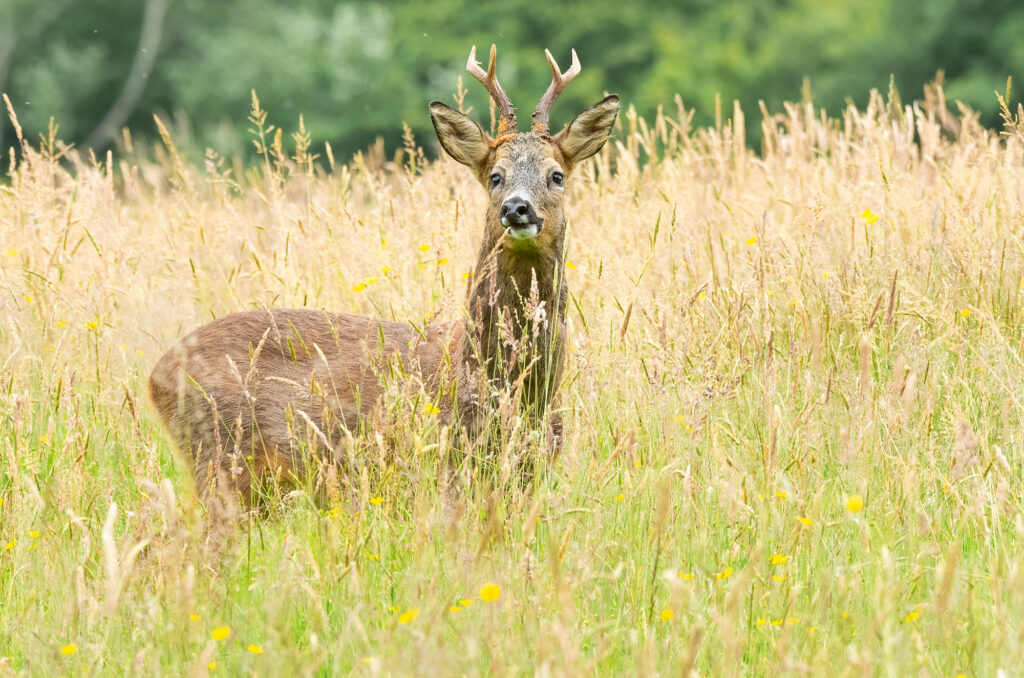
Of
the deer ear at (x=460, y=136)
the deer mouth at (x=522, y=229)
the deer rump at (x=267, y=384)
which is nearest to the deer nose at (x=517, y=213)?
the deer mouth at (x=522, y=229)

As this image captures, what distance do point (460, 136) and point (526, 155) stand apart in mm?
384

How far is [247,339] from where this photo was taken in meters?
4.76

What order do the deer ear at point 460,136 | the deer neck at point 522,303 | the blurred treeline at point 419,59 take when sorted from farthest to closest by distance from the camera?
the blurred treeline at point 419,59 < the deer ear at point 460,136 < the deer neck at point 522,303

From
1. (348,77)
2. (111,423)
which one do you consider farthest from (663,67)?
(111,423)

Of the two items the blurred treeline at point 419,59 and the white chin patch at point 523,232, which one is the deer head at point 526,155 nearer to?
the white chin patch at point 523,232

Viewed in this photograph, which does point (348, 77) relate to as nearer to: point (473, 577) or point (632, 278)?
point (632, 278)

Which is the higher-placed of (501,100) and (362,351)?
(501,100)

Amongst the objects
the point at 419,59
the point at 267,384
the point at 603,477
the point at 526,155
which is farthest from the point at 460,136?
the point at 419,59

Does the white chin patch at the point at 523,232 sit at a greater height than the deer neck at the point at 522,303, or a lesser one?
greater

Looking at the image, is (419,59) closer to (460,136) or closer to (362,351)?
(460,136)

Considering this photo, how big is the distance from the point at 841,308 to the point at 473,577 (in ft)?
8.42

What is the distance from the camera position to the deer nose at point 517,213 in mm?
4590

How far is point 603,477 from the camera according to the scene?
3.52m

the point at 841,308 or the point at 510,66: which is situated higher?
the point at 510,66
